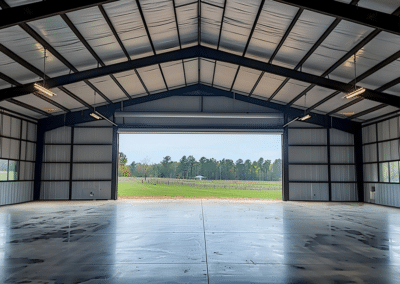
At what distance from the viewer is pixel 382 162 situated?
24188mm

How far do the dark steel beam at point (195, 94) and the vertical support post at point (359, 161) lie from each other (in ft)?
1.99

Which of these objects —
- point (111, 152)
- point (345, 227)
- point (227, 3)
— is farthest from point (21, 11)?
point (111, 152)

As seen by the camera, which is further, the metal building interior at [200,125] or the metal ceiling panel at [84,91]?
the metal ceiling panel at [84,91]

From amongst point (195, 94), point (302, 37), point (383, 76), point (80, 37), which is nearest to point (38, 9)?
point (80, 37)

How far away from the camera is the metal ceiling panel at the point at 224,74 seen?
70.9 ft

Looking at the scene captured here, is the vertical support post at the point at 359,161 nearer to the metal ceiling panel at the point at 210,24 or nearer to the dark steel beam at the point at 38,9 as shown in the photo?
the metal ceiling panel at the point at 210,24

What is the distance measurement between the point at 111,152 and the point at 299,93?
16680mm

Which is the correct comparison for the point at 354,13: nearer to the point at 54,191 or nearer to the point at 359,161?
the point at 359,161

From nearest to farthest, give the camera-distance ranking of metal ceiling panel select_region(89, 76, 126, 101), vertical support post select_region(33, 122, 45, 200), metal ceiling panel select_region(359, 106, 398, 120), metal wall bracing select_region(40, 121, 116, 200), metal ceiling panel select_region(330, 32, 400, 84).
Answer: metal ceiling panel select_region(330, 32, 400, 84)
metal ceiling panel select_region(89, 76, 126, 101)
metal ceiling panel select_region(359, 106, 398, 120)
vertical support post select_region(33, 122, 45, 200)
metal wall bracing select_region(40, 121, 116, 200)

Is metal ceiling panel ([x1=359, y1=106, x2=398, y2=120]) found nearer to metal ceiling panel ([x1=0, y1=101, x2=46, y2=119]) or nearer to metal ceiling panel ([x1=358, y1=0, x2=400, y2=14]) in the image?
metal ceiling panel ([x1=358, y1=0, x2=400, y2=14])

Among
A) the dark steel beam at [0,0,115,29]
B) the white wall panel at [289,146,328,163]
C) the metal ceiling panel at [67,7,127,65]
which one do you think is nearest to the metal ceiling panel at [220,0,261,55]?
the metal ceiling panel at [67,7,127,65]

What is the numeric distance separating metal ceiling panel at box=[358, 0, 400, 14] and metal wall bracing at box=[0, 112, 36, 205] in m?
23.0

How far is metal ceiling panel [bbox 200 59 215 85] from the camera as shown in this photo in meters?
22.0

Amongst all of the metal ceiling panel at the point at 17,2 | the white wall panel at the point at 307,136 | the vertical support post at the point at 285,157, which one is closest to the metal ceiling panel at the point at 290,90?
the vertical support post at the point at 285,157
